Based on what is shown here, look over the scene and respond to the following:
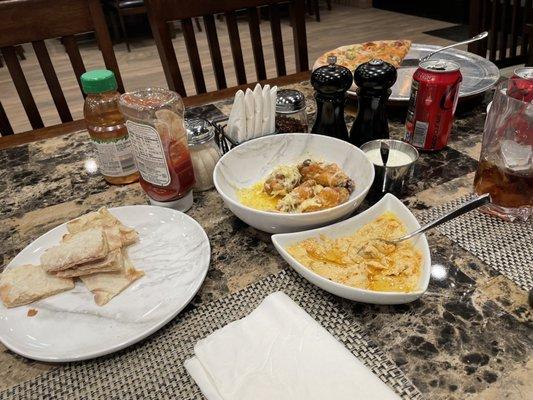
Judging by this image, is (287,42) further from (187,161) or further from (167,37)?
(187,161)

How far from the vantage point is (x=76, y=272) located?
67 cm

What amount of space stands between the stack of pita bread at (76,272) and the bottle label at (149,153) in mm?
163

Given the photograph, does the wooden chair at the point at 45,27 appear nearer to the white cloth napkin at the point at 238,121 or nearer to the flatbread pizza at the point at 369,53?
the white cloth napkin at the point at 238,121

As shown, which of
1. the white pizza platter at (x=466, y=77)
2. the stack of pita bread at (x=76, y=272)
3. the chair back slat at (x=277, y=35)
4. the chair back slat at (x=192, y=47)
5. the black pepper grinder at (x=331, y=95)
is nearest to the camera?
the stack of pita bread at (x=76, y=272)

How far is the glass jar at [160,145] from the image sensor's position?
78cm

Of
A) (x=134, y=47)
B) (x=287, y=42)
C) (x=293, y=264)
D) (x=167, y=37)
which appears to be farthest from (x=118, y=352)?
(x=134, y=47)

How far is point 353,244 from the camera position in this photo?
2.31ft

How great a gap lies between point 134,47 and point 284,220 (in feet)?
17.1

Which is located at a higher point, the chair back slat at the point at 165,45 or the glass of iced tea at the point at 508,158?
the chair back slat at the point at 165,45

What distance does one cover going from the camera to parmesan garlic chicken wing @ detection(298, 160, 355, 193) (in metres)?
0.81

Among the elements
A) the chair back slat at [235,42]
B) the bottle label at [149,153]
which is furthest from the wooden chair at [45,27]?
the bottle label at [149,153]

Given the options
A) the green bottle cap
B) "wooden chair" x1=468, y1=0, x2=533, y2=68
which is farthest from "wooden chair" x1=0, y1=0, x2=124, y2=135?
"wooden chair" x1=468, y1=0, x2=533, y2=68

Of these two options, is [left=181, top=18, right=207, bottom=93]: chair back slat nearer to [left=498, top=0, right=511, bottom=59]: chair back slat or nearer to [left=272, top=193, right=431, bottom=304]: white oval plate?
[left=272, top=193, right=431, bottom=304]: white oval plate

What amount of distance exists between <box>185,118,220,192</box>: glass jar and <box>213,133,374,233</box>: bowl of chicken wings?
49 mm
